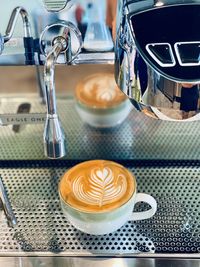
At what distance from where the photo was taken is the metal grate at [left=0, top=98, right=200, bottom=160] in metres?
0.68

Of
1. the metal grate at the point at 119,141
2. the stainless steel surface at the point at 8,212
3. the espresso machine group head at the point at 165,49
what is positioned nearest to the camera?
the espresso machine group head at the point at 165,49

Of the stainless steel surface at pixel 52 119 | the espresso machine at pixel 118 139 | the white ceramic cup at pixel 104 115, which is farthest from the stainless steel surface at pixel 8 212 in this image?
the white ceramic cup at pixel 104 115

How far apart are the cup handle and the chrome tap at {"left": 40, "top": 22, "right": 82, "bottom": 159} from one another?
0.37 ft

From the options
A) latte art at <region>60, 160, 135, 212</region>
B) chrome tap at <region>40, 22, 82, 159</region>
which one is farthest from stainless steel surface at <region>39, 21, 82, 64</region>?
latte art at <region>60, 160, 135, 212</region>

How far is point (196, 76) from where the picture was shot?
45 cm

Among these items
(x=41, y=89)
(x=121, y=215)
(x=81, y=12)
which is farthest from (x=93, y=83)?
(x=121, y=215)

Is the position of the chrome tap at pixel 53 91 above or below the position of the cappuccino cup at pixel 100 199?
above

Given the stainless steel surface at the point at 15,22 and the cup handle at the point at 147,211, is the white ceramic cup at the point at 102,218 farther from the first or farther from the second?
the stainless steel surface at the point at 15,22

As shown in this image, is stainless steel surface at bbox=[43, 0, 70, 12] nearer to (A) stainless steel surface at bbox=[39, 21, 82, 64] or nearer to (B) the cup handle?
(A) stainless steel surface at bbox=[39, 21, 82, 64]

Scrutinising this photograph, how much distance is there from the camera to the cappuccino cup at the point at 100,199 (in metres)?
0.51

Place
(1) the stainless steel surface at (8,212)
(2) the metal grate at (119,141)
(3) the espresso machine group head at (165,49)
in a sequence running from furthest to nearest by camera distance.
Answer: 1. (2) the metal grate at (119,141)
2. (1) the stainless steel surface at (8,212)
3. (3) the espresso machine group head at (165,49)

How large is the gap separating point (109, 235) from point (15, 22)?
29 cm

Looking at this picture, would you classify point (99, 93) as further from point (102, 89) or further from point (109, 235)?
point (109, 235)

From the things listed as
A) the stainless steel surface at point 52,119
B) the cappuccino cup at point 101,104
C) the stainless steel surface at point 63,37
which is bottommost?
the cappuccino cup at point 101,104
